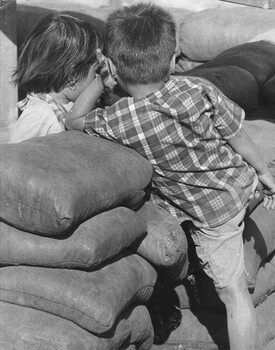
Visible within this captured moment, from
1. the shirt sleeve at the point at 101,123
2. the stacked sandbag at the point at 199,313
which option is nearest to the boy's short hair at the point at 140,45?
the shirt sleeve at the point at 101,123

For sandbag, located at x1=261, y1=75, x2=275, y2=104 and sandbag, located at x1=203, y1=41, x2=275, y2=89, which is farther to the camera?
sandbag, located at x1=203, y1=41, x2=275, y2=89

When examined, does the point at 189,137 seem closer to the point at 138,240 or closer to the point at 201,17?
the point at 138,240

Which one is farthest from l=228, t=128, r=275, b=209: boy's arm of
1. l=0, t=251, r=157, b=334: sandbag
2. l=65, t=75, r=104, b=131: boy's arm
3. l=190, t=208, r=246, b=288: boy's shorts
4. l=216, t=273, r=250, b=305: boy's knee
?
l=0, t=251, r=157, b=334: sandbag

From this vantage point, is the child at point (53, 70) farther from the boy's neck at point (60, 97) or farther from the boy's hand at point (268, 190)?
the boy's hand at point (268, 190)

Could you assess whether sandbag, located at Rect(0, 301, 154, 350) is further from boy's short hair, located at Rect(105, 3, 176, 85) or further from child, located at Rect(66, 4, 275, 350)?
boy's short hair, located at Rect(105, 3, 176, 85)

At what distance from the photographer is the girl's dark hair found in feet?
11.6

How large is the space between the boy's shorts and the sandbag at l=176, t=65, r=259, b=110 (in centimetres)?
255

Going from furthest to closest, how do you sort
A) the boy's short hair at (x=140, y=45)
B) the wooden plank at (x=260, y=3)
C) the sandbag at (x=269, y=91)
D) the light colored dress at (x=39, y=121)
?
the wooden plank at (x=260, y=3), the sandbag at (x=269, y=91), the light colored dress at (x=39, y=121), the boy's short hair at (x=140, y=45)

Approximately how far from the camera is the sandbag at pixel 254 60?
21.4ft

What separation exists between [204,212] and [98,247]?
64 cm

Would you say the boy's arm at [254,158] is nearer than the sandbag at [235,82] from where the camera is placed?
Yes

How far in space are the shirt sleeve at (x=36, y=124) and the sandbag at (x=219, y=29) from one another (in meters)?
4.93

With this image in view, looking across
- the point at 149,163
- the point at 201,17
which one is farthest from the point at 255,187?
the point at 201,17

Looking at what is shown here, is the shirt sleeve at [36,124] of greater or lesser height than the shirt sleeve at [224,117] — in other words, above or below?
below
